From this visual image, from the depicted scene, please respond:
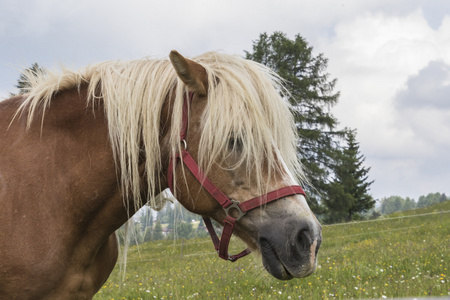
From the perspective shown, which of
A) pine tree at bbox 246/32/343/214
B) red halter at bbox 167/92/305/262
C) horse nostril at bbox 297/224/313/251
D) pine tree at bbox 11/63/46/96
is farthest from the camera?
pine tree at bbox 246/32/343/214

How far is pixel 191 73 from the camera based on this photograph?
7.80ft

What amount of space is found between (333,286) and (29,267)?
12.8ft

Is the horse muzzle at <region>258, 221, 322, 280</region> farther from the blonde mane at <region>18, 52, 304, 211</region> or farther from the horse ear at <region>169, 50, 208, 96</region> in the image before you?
the horse ear at <region>169, 50, 208, 96</region>

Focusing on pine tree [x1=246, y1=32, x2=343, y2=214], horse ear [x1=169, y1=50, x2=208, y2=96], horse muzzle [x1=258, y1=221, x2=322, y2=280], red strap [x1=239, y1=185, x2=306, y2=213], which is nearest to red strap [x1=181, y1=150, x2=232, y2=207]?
red strap [x1=239, y1=185, x2=306, y2=213]

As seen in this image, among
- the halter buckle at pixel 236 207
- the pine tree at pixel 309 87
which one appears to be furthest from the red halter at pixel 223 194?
the pine tree at pixel 309 87

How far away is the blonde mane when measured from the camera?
2.35 meters

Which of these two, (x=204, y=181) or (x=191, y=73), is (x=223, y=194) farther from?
(x=191, y=73)

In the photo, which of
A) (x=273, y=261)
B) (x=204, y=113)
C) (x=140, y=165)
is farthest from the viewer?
(x=140, y=165)

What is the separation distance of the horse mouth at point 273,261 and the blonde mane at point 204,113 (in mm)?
348

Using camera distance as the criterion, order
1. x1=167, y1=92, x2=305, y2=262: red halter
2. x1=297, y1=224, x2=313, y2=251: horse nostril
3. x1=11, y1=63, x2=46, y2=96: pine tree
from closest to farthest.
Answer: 1. x1=297, y1=224, x2=313, y2=251: horse nostril
2. x1=167, y1=92, x2=305, y2=262: red halter
3. x1=11, y1=63, x2=46, y2=96: pine tree

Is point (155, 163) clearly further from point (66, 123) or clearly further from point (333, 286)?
point (333, 286)

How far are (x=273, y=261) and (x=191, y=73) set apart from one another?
123cm

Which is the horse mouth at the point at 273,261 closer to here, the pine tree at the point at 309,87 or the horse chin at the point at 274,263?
the horse chin at the point at 274,263

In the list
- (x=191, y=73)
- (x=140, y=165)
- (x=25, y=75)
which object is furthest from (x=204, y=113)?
(x=25, y=75)
